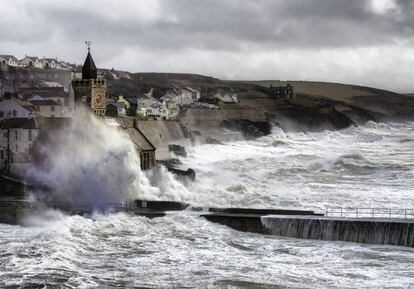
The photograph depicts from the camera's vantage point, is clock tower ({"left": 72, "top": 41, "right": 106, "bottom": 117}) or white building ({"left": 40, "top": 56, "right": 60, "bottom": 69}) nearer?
clock tower ({"left": 72, "top": 41, "right": 106, "bottom": 117})

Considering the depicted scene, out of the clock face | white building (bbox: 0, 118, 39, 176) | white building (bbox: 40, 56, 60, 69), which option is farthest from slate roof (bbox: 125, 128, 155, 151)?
white building (bbox: 40, 56, 60, 69)

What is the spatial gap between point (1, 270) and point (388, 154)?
48.1m

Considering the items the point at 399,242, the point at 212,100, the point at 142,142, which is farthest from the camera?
the point at 212,100

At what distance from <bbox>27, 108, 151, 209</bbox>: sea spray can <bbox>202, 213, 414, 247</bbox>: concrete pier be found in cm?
618

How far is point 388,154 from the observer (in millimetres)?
61812

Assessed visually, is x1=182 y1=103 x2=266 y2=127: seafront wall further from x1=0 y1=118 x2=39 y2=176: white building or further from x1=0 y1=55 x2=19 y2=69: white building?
x1=0 y1=118 x2=39 y2=176: white building

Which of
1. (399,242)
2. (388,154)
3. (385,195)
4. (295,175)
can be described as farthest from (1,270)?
(388,154)

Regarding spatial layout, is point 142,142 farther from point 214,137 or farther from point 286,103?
point 286,103

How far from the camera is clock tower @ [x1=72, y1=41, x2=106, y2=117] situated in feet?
127

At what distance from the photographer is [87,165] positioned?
32.2m

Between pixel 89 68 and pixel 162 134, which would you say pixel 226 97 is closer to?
pixel 162 134

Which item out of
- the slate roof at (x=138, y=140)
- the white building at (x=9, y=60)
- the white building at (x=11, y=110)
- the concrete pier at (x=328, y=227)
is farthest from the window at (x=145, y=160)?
the white building at (x=9, y=60)

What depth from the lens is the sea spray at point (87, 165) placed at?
1202 inches

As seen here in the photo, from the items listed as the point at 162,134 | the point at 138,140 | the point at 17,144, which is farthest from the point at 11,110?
the point at 162,134
